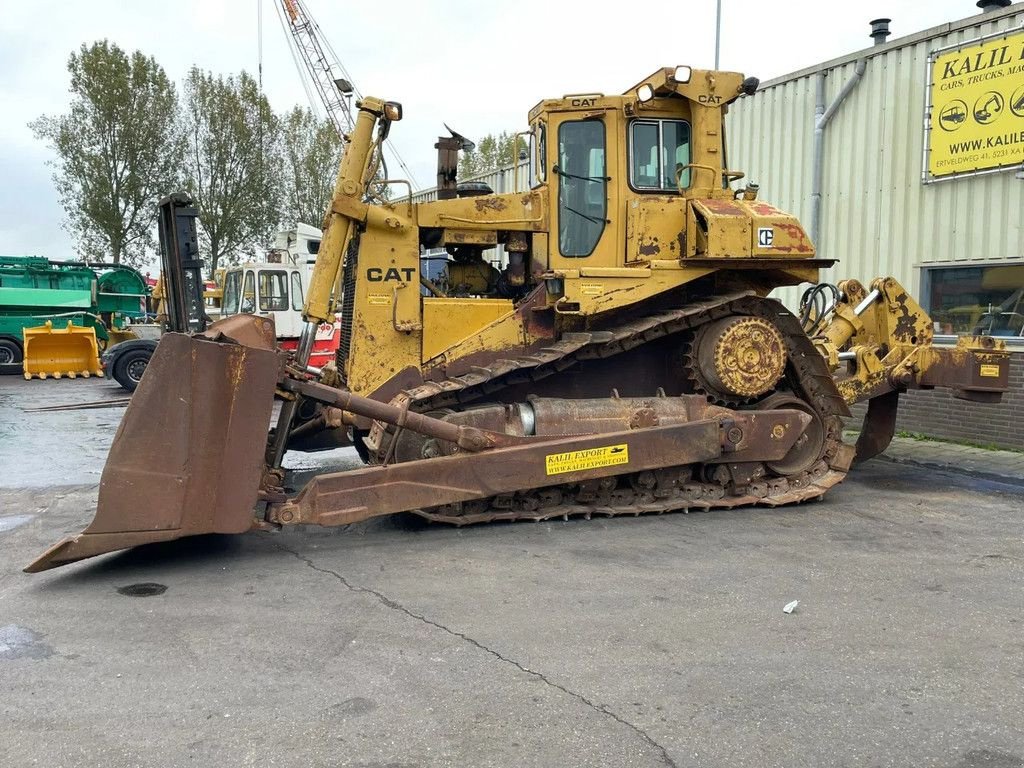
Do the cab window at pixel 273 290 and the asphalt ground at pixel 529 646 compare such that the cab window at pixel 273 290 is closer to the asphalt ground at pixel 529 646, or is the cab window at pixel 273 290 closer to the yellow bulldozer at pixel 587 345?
the yellow bulldozer at pixel 587 345

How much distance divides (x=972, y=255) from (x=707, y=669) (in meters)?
8.11

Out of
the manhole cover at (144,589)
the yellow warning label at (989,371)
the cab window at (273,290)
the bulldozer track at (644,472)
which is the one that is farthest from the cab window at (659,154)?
the cab window at (273,290)

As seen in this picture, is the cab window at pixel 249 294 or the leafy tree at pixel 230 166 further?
the leafy tree at pixel 230 166

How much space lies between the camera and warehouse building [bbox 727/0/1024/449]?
9656 mm

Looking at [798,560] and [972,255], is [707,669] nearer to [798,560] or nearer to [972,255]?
[798,560]

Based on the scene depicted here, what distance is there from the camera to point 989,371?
25.5 ft

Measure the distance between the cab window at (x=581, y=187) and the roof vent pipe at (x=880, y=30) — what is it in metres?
6.66

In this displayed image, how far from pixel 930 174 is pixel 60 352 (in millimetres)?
19293

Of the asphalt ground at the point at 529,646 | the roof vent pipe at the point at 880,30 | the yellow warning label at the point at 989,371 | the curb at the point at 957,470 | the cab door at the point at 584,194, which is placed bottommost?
the curb at the point at 957,470

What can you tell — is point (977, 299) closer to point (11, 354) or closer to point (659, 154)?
point (659, 154)

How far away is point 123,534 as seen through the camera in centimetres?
514

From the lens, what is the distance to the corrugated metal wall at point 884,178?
9.86 metres

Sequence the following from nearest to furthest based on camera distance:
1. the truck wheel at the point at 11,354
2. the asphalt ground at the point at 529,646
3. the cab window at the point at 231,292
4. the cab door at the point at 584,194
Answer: the asphalt ground at the point at 529,646 < the cab door at the point at 584,194 < the cab window at the point at 231,292 < the truck wheel at the point at 11,354

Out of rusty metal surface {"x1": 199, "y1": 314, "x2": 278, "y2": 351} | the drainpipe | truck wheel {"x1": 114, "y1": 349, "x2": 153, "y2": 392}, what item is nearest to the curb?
the drainpipe
